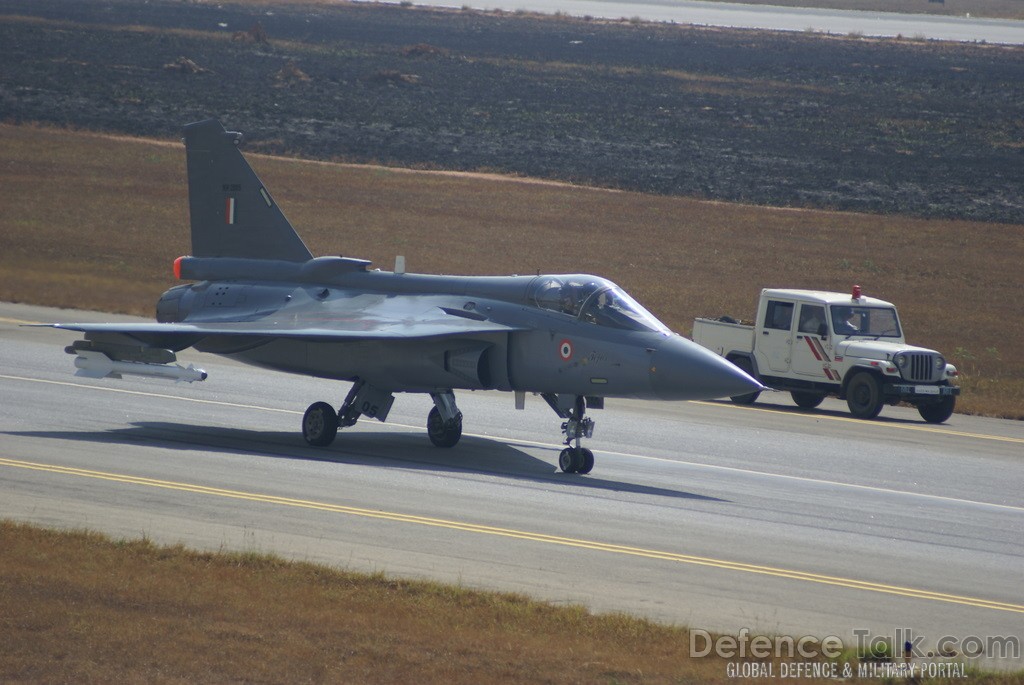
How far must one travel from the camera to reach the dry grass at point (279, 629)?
8.69 m

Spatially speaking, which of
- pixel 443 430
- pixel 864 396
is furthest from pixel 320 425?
pixel 864 396

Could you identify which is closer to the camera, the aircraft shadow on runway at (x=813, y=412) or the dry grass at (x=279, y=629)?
the dry grass at (x=279, y=629)

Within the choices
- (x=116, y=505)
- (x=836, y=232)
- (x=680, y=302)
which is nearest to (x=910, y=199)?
(x=836, y=232)

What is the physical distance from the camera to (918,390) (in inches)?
1004

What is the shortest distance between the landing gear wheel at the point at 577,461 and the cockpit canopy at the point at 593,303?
1.81 m

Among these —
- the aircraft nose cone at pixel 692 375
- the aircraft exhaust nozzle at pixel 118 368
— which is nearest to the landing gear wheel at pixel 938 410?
the aircraft nose cone at pixel 692 375

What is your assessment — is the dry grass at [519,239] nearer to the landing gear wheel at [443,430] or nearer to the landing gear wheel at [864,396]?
the landing gear wheel at [864,396]

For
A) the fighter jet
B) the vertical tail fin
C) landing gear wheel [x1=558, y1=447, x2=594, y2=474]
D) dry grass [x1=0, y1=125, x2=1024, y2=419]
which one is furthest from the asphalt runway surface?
landing gear wheel [x1=558, y1=447, x2=594, y2=474]

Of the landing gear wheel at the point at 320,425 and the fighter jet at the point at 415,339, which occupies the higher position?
the fighter jet at the point at 415,339

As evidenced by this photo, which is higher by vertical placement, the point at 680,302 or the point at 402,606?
the point at 402,606

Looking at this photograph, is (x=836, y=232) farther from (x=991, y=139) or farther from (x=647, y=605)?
(x=647, y=605)

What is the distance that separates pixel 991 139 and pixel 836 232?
1619cm

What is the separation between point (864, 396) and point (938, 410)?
1527 mm

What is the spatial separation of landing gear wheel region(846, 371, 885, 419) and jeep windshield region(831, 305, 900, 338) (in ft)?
4.52
